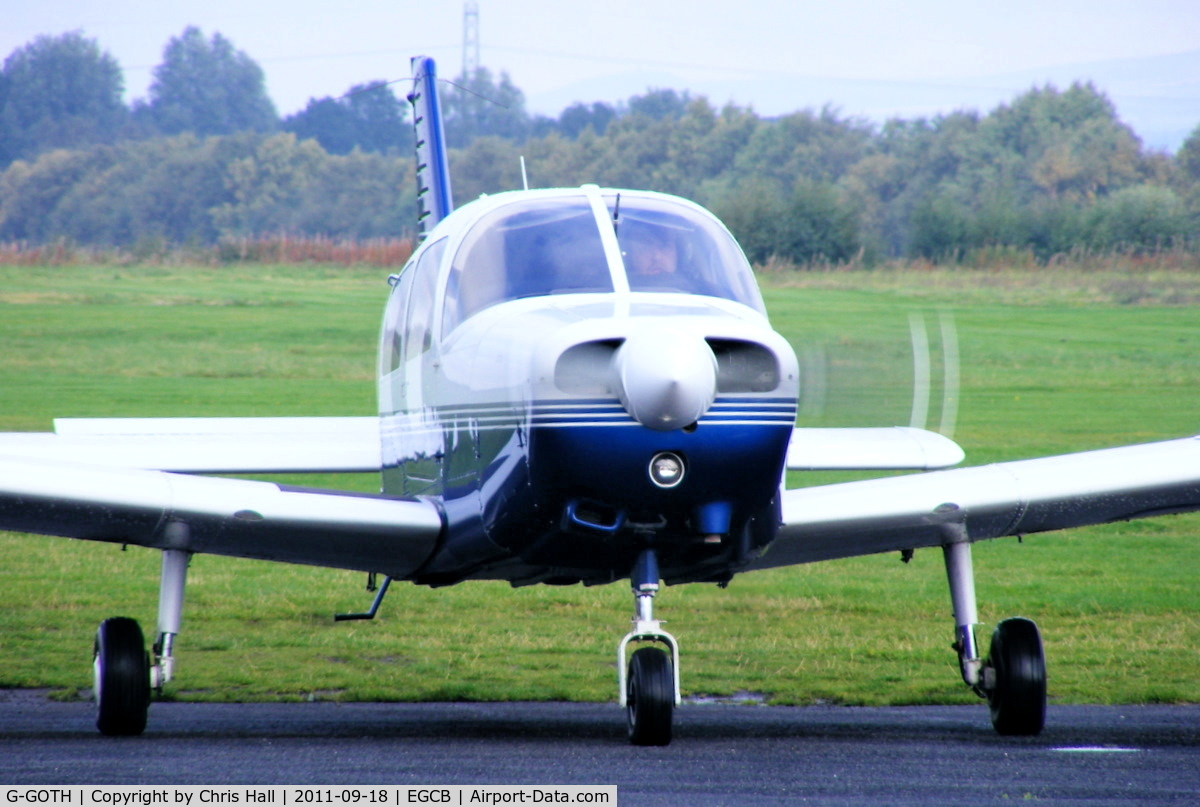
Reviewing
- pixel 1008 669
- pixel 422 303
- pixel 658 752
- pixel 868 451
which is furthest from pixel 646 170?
pixel 658 752

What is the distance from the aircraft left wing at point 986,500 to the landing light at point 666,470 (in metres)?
1.50

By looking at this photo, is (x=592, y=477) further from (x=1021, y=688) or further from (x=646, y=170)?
(x=646, y=170)

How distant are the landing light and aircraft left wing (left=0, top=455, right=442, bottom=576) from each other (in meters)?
1.64

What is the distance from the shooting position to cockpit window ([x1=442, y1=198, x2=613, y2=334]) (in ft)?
19.6

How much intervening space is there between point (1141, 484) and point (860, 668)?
3.08 metres

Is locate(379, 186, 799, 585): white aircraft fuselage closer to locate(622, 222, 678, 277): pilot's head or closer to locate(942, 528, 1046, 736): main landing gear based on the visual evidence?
locate(622, 222, 678, 277): pilot's head

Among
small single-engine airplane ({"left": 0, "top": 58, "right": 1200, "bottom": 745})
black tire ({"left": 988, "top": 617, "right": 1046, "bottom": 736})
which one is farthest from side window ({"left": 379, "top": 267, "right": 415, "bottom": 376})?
black tire ({"left": 988, "top": 617, "right": 1046, "bottom": 736})

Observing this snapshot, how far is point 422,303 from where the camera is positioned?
7.07m

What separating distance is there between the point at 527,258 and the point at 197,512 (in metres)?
1.80

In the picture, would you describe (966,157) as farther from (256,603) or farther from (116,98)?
(116,98)

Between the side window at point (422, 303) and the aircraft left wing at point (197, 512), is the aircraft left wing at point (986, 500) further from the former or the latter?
the side window at point (422, 303)

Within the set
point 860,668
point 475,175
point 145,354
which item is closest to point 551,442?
point 860,668

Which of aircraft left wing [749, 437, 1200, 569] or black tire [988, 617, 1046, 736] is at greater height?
aircraft left wing [749, 437, 1200, 569]

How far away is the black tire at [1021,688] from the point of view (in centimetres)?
669
